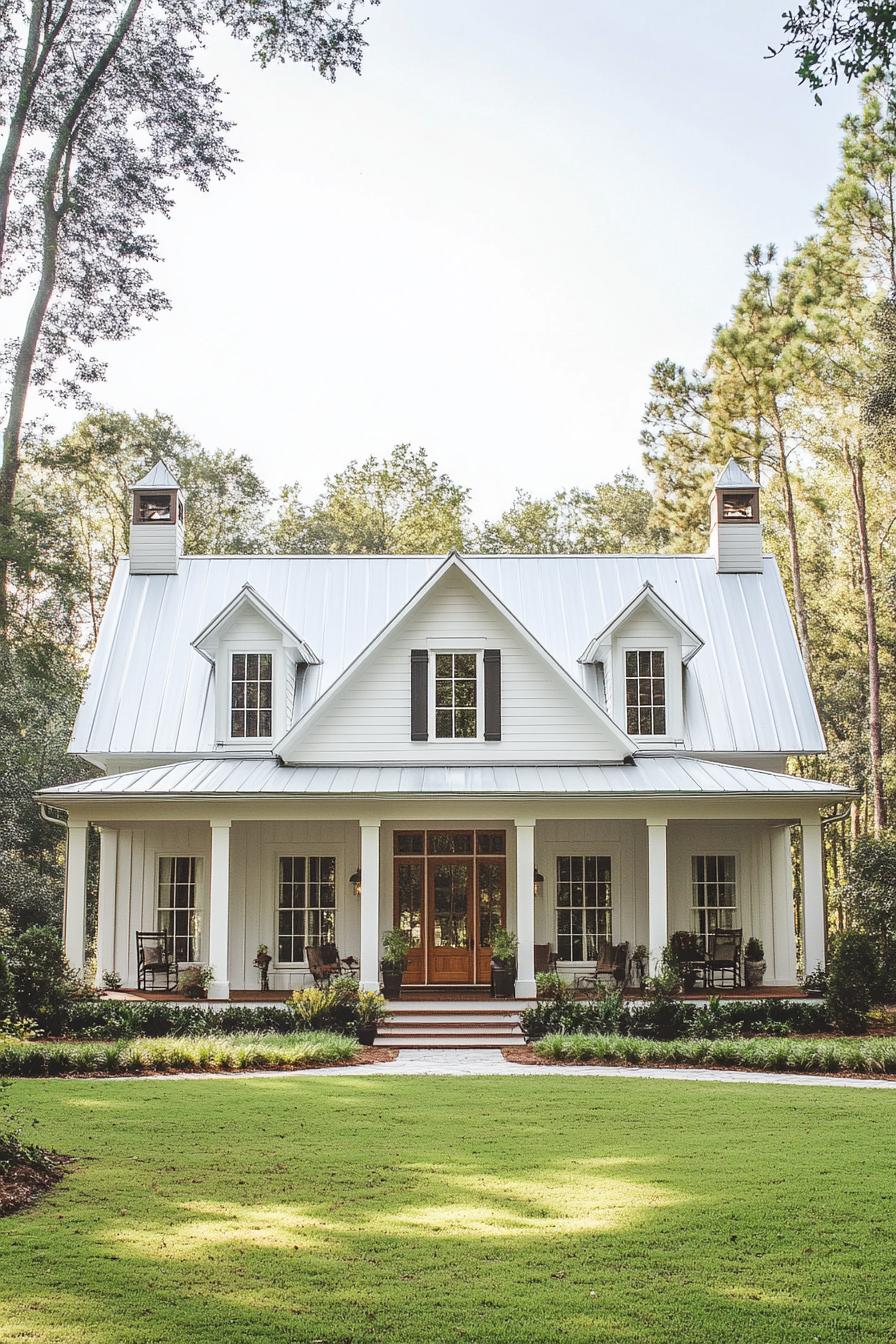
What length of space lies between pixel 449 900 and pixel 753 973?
15.8ft

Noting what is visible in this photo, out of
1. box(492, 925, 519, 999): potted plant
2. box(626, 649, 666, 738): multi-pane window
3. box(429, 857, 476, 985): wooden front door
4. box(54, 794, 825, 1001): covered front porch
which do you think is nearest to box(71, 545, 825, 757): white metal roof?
box(626, 649, 666, 738): multi-pane window

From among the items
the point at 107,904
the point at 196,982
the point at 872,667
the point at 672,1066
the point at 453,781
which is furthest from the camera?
the point at 872,667

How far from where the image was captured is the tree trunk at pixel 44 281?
48.5 ft

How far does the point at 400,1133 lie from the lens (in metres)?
10.0

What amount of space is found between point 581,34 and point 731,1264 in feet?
29.6

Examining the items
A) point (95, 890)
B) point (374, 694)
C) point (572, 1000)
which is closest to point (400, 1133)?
point (572, 1000)

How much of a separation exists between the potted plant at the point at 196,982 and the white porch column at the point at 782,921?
8.76 metres

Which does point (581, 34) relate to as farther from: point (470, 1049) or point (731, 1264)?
point (470, 1049)

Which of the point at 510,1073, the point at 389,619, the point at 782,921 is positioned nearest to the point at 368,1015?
the point at 510,1073

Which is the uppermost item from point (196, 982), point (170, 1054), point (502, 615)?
point (502, 615)

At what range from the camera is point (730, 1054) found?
48.1 feet

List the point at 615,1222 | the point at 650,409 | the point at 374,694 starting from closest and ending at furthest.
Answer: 1. the point at 615,1222
2. the point at 374,694
3. the point at 650,409

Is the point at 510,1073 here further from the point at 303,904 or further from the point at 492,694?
the point at 492,694

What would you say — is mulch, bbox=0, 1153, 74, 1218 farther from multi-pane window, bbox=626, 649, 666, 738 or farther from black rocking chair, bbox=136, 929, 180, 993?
multi-pane window, bbox=626, 649, 666, 738
